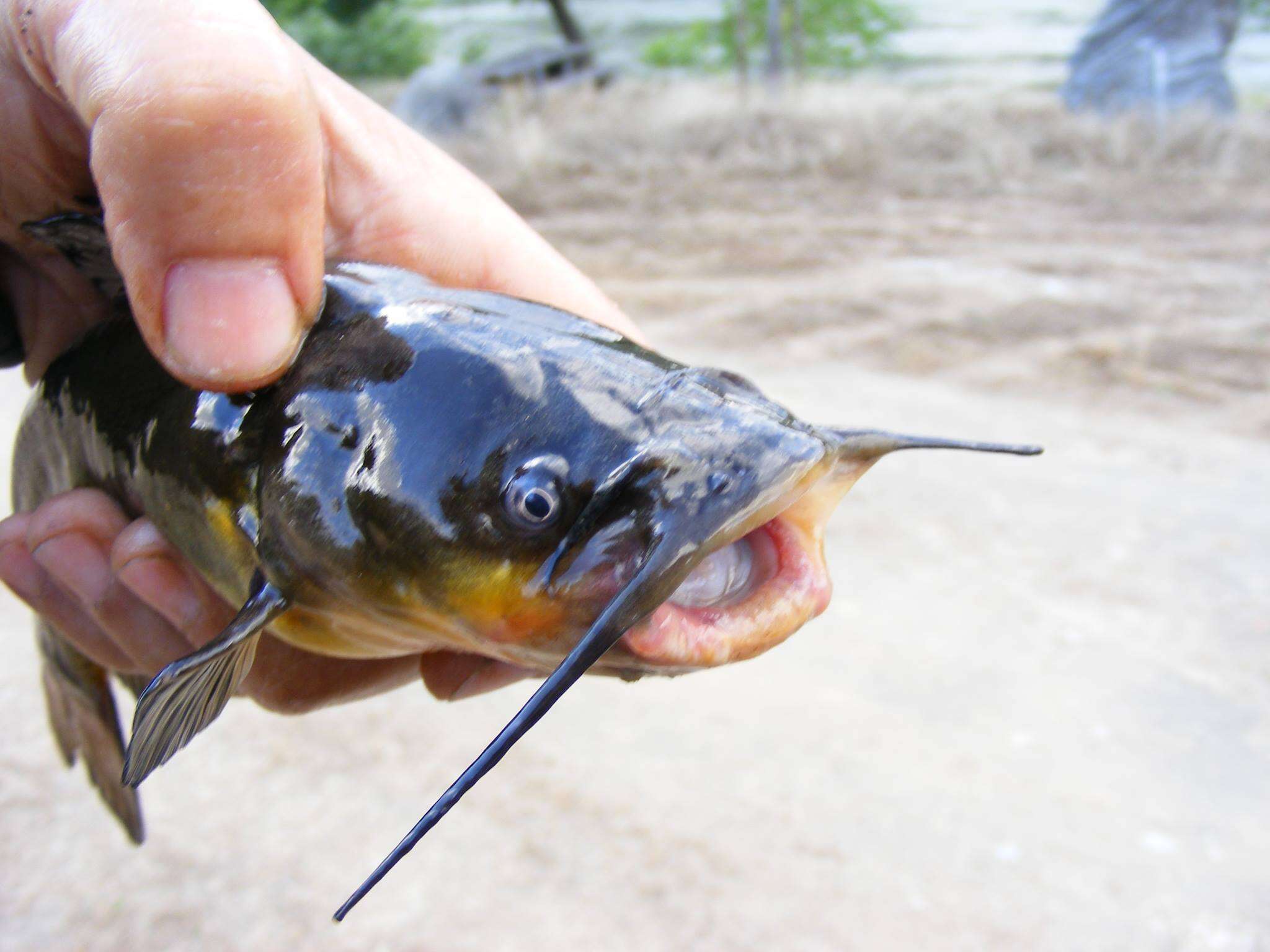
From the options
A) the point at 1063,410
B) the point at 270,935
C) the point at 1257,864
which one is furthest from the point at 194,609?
the point at 1063,410

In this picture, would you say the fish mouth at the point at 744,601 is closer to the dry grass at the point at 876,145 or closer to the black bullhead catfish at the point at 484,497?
the black bullhead catfish at the point at 484,497

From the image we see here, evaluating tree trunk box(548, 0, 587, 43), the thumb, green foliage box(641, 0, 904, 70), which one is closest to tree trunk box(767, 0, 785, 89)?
tree trunk box(548, 0, 587, 43)

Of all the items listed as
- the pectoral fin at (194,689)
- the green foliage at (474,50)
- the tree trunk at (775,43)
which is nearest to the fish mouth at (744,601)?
the pectoral fin at (194,689)

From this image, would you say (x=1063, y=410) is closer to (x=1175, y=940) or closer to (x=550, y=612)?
(x=1175, y=940)

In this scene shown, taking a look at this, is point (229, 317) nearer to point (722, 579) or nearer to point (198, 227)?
point (198, 227)

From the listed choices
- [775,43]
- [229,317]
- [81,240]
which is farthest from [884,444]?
[775,43]

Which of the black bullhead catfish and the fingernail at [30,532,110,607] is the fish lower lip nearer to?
the black bullhead catfish
